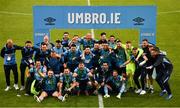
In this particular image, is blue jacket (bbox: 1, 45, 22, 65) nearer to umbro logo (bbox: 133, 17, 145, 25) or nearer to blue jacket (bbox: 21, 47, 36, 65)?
blue jacket (bbox: 21, 47, 36, 65)

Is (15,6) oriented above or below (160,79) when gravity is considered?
above

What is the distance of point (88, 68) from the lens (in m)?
19.4

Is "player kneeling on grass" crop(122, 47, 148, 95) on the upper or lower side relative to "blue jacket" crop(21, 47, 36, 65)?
lower

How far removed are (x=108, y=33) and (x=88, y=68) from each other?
36.5ft

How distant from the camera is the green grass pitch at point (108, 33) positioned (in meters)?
18.0

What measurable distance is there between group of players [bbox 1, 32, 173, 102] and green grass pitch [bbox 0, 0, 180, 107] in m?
0.39

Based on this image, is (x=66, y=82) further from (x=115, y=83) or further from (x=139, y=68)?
(x=139, y=68)

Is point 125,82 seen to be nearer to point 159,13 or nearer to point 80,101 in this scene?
point 80,101

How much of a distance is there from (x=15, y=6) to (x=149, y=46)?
845 inches

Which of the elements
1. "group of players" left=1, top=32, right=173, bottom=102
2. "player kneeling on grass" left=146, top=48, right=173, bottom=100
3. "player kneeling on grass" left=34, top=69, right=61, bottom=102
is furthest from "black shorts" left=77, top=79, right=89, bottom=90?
"player kneeling on grass" left=146, top=48, right=173, bottom=100

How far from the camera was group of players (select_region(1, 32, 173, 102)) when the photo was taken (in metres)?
18.4

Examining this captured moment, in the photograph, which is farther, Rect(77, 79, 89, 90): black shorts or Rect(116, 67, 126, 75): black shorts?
Rect(116, 67, 126, 75): black shorts

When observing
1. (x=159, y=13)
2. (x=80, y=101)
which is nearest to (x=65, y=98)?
(x=80, y=101)

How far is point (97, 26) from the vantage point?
2084 centimetres
